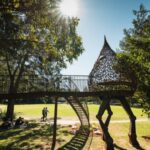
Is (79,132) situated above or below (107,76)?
below

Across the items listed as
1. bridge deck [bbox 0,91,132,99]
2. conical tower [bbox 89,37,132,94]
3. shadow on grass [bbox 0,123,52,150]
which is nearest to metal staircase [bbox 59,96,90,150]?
shadow on grass [bbox 0,123,52,150]

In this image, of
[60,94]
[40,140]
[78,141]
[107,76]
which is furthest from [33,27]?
[78,141]

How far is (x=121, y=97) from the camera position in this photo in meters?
18.0

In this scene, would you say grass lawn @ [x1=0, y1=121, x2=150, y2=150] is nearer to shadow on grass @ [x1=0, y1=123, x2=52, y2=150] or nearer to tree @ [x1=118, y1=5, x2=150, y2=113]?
shadow on grass @ [x1=0, y1=123, x2=52, y2=150]

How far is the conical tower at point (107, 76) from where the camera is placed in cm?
1720

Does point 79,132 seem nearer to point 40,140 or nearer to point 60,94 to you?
point 40,140

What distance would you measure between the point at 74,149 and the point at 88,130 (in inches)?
270

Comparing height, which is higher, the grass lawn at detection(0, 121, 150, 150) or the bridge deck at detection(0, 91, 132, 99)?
the bridge deck at detection(0, 91, 132, 99)

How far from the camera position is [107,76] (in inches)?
677

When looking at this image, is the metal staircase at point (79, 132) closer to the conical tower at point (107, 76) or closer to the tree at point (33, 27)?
the conical tower at point (107, 76)

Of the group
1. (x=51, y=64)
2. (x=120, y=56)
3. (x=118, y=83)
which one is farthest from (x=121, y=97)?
(x=51, y=64)

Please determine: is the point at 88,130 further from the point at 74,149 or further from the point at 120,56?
the point at 120,56

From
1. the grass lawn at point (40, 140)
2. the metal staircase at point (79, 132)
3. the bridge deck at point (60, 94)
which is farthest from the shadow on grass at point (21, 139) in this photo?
the bridge deck at point (60, 94)

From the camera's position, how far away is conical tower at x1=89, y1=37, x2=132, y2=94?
1720 centimetres
